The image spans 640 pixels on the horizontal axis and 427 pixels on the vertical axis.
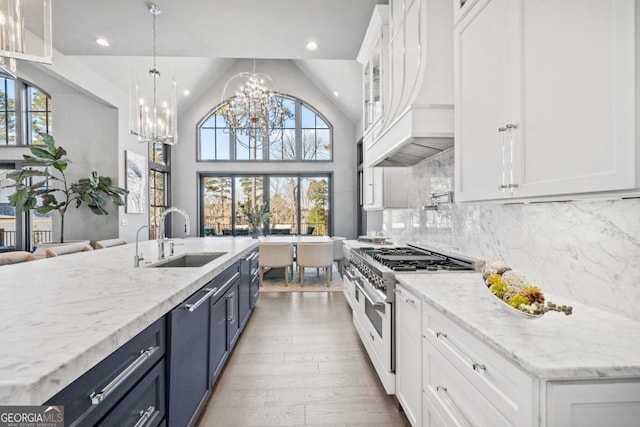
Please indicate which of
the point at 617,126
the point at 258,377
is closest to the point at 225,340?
the point at 258,377

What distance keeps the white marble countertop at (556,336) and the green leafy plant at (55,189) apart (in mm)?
5458

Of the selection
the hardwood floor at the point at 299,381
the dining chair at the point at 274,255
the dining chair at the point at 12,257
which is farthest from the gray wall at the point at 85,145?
the hardwood floor at the point at 299,381

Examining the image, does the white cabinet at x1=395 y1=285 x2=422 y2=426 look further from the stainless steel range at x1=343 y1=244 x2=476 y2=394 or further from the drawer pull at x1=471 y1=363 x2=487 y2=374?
the drawer pull at x1=471 y1=363 x2=487 y2=374

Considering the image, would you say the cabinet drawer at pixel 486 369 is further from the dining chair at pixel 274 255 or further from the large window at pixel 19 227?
the large window at pixel 19 227

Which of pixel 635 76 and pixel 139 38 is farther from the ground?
pixel 139 38

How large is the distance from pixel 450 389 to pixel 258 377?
5.36 feet

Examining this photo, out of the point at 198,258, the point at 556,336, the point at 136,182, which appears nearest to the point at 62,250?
the point at 198,258

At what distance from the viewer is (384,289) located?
2008 millimetres

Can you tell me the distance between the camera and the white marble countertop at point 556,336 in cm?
83

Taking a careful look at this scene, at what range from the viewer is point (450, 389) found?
1286 mm

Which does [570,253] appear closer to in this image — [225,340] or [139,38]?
[225,340]

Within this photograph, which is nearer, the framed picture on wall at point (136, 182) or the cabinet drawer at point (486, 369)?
the cabinet drawer at point (486, 369)

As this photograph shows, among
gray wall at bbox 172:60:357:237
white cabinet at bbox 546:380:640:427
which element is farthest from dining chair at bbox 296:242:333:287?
white cabinet at bbox 546:380:640:427

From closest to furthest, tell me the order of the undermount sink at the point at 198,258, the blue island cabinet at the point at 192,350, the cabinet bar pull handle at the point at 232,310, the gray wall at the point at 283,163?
the blue island cabinet at the point at 192,350 → the cabinet bar pull handle at the point at 232,310 → the undermount sink at the point at 198,258 → the gray wall at the point at 283,163
